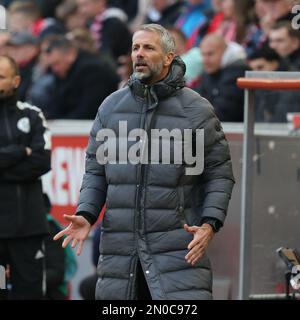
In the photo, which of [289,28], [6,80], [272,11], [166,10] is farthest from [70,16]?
[6,80]

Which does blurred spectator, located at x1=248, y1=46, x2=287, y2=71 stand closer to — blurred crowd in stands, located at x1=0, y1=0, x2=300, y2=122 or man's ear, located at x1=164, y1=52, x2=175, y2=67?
blurred crowd in stands, located at x1=0, y1=0, x2=300, y2=122

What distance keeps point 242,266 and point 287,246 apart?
0.37 meters

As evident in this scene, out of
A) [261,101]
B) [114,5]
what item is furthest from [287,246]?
[114,5]

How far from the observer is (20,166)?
363 inches

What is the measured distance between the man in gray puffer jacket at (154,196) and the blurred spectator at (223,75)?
12.4ft

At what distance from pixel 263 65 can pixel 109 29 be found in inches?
154

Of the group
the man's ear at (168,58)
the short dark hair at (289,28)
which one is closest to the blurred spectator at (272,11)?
the short dark hair at (289,28)

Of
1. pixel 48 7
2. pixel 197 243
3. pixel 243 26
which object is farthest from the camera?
pixel 48 7

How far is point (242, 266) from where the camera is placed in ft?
28.6

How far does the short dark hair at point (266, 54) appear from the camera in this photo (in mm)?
11102

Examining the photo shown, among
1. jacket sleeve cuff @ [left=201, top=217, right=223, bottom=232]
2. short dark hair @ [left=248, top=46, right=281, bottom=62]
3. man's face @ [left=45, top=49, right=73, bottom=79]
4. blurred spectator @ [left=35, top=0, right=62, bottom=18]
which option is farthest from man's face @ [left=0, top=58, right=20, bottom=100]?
blurred spectator @ [left=35, top=0, right=62, bottom=18]

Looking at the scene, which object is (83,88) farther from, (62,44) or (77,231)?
(77,231)

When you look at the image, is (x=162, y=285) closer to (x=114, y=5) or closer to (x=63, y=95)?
(x=63, y=95)

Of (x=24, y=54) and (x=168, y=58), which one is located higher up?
(x=168, y=58)
